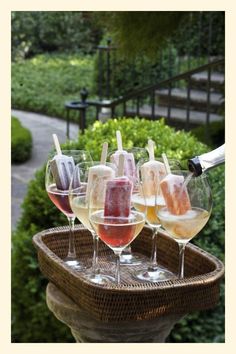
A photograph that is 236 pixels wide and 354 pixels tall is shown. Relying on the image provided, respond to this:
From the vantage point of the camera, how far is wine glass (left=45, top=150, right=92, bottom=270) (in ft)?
6.16

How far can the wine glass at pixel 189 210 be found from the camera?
1677 mm

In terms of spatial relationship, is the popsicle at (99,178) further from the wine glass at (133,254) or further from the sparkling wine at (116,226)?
the wine glass at (133,254)

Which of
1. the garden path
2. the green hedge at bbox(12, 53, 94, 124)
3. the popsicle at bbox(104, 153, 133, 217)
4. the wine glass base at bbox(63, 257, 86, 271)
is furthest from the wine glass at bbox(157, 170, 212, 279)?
the green hedge at bbox(12, 53, 94, 124)

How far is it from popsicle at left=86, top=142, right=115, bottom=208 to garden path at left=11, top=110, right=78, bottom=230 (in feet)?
13.9

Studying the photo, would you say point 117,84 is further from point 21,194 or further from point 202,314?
point 202,314

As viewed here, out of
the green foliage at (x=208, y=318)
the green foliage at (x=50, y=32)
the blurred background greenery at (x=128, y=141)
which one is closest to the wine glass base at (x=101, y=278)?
the blurred background greenery at (x=128, y=141)

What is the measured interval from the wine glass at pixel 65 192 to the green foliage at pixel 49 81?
819cm

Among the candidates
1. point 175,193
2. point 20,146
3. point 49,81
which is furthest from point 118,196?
point 49,81

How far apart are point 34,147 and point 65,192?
677cm

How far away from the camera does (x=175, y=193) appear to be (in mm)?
1670

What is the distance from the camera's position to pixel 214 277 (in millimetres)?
1734

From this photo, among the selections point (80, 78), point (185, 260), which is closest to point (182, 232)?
point (185, 260)

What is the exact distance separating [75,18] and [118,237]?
10.9 meters

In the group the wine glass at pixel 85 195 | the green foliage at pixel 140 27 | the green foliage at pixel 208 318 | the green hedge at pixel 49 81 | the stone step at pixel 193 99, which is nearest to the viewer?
the wine glass at pixel 85 195
